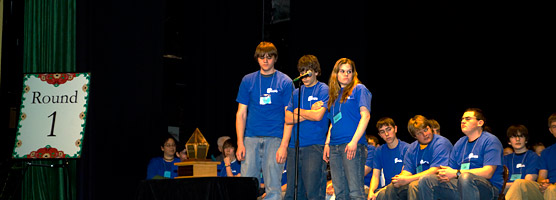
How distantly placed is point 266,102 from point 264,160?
1.44ft

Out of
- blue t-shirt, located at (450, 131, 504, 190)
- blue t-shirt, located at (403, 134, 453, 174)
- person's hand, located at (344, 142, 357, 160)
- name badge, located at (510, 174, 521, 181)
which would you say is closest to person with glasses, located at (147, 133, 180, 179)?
blue t-shirt, located at (403, 134, 453, 174)

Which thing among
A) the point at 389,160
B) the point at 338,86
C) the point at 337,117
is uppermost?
the point at 338,86

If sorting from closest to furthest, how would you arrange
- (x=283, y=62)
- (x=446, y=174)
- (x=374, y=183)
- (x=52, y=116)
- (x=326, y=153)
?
1. (x=326, y=153)
2. (x=446, y=174)
3. (x=52, y=116)
4. (x=374, y=183)
5. (x=283, y=62)

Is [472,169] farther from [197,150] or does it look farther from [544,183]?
[197,150]

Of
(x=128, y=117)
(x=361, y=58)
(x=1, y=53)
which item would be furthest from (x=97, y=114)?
(x=361, y=58)

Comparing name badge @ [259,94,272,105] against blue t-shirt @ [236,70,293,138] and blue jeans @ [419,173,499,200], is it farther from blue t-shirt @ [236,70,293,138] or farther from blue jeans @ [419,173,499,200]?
blue jeans @ [419,173,499,200]

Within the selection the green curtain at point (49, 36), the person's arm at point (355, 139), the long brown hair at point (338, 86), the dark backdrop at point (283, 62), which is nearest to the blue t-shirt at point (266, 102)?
the long brown hair at point (338, 86)

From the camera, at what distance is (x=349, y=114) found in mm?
4027

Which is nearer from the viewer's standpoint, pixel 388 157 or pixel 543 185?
pixel 543 185

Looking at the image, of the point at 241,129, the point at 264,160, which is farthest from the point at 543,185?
the point at 241,129

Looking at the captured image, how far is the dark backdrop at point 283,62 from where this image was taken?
5488mm

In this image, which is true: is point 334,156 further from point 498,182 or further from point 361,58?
point 361,58

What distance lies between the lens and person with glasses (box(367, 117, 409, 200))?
17.8 feet

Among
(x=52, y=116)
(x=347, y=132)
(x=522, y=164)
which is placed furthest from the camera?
(x=522, y=164)
